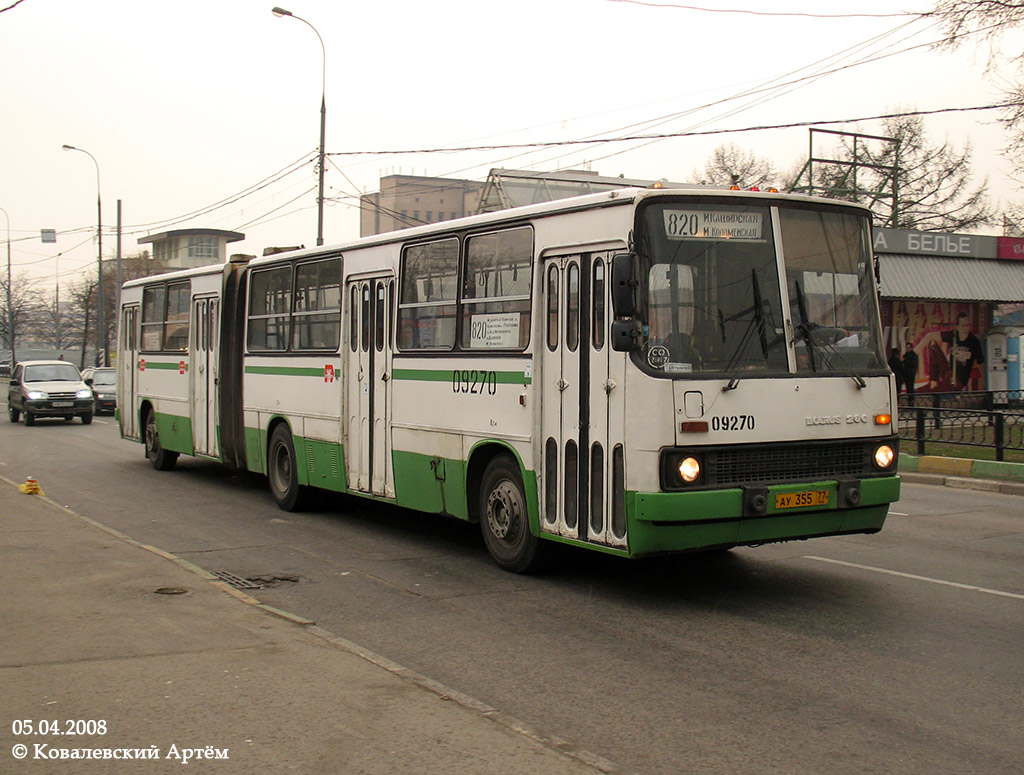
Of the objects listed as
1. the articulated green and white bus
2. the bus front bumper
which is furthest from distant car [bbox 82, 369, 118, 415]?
the bus front bumper

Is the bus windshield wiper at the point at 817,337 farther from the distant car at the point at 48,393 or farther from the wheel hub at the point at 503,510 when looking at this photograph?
the distant car at the point at 48,393

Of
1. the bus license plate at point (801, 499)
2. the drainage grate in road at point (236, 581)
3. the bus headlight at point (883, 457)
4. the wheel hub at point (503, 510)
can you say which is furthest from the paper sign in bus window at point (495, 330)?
the bus headlight at point (883, 457)

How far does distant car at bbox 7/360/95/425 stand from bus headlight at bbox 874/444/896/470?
2756 cm

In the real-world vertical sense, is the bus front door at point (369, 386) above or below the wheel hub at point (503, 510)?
above

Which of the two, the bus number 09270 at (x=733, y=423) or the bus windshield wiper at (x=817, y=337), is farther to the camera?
the bus windshield wiper at (x=817, y=337)

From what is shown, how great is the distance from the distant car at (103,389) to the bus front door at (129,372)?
16.7m

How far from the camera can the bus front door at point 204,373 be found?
15.8 m

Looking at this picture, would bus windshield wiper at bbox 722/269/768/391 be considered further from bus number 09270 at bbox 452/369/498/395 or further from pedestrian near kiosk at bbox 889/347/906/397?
pedestrian near kiosk at bbox 889/347/906/397

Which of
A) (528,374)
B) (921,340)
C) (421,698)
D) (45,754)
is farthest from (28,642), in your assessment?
(921,340)

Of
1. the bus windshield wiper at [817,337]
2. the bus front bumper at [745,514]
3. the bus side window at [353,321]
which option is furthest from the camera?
the bus side window at [353,321]

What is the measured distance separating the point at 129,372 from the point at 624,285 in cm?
1431

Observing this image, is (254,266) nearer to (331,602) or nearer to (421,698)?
(331,602)

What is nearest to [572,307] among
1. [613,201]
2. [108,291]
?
[613,201]

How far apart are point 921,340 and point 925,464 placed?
11.5m
